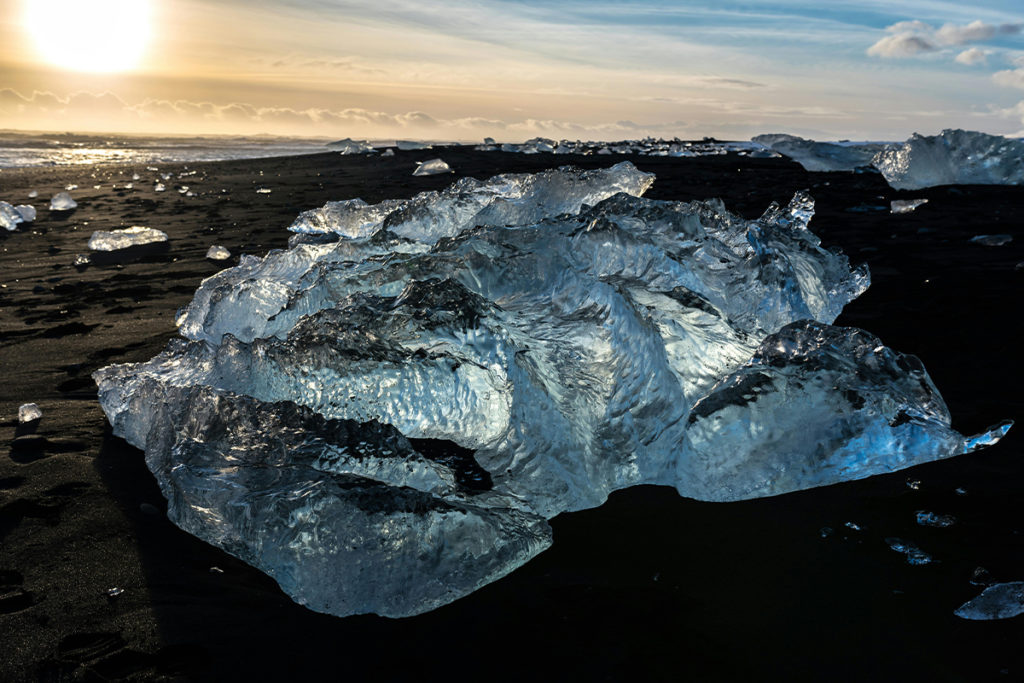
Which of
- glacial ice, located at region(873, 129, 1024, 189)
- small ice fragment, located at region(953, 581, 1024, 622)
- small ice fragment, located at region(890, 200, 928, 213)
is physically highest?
glacial ice, located at region(873, 129, 1024, 189)

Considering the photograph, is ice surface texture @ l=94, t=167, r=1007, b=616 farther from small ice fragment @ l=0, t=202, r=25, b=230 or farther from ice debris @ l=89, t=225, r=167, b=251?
small ice fragment @ l=0, t=202, r=25, b=230

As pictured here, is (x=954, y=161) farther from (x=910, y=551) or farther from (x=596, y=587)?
(x=596, y=587)

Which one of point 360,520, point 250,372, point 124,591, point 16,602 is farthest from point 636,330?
point 16,602

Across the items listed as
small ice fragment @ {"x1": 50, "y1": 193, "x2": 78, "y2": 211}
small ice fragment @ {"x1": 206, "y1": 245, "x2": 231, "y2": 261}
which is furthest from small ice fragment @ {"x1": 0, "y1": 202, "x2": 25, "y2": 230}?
small ice fragment @ {"x1": 206, "y1": 245, "x2": 231, "y2": 261}

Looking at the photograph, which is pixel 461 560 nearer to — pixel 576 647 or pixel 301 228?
pixel 576 647

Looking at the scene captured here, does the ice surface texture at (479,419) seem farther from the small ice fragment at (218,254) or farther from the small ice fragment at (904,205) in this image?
the small ice fragment at (904,205)

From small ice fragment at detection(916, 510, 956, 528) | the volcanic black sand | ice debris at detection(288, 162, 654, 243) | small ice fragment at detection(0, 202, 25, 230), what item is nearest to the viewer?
the volcanic black sand
